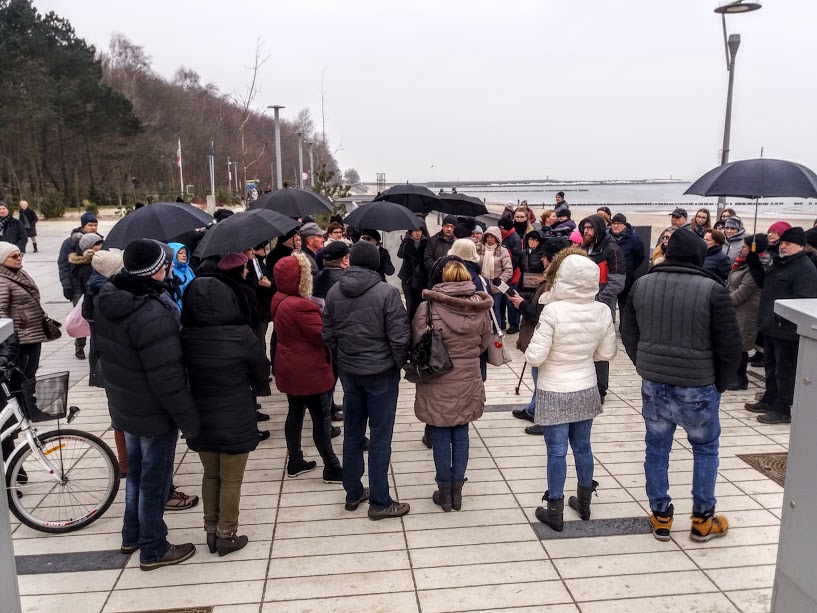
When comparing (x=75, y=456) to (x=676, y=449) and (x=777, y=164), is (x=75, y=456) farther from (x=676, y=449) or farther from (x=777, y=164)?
(x=777, y=164)

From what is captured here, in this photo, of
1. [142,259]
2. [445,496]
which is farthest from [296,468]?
[142,259]

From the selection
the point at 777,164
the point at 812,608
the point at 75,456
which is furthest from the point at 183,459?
the point at 777,164

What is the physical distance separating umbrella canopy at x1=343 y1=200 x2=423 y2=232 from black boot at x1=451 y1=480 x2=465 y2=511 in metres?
3.26

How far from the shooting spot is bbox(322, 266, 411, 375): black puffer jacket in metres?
4.41

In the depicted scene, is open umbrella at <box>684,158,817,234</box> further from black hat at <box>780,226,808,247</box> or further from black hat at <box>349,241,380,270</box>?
black hat at <box>349,241,380,270</box>

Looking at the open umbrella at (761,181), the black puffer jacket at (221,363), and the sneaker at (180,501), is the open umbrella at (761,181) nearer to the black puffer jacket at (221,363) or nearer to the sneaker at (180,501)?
the black puffer jacket at (221,363)

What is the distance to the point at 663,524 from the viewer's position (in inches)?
170

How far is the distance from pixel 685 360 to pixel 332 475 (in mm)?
2635

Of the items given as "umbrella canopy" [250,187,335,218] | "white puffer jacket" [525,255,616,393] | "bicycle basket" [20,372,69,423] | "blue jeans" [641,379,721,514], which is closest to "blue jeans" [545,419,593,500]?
"white puffer jacket" [525,255,616,393]

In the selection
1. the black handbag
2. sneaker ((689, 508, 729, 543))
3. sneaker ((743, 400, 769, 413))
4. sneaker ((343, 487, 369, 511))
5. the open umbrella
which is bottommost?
sneaker ((743, 400, 769, 413))

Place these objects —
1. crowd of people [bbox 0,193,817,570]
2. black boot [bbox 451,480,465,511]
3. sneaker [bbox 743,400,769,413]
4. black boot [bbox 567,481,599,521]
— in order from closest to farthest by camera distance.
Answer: crowd of people [bbox 0,193,817,570] → black boot [bbox 567,481,599,521] → black boot [bbox 451,480,465,511] → sneaker [bbox 743,400,769,413]

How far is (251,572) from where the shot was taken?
4012 millimetres

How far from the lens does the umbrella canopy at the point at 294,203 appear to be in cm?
763

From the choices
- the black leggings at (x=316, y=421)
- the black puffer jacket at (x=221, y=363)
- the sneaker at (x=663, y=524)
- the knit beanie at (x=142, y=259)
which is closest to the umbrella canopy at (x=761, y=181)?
the sneaker at (x=663, y=524)
